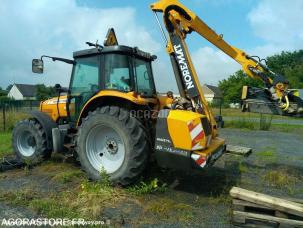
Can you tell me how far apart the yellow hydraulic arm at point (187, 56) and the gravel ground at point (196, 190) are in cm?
129

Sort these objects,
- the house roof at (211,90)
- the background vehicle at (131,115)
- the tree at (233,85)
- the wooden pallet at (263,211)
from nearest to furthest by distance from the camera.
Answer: the wooden pallet at (263,211), the background vehicle at (131,115), the tree at (233,85), the house roof at (211,90)

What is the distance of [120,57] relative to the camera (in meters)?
6.20

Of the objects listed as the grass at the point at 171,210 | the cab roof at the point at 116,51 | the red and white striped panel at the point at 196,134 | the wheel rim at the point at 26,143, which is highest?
the cab roof at the point at 116,51

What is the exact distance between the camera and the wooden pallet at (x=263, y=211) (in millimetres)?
4072

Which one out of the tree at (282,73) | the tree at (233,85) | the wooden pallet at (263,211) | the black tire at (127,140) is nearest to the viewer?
the wooden pallet at (263,211)

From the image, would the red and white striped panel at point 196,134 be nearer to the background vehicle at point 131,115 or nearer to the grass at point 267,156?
the background vehicle at point 131,115

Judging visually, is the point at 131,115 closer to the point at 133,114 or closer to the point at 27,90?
the point at 133,114

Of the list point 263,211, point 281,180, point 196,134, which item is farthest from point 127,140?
point 281,180

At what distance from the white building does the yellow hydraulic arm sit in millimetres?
75394

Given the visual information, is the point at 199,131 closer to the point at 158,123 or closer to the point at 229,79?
the point at 158,123

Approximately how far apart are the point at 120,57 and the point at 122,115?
1264mm

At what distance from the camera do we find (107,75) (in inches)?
246

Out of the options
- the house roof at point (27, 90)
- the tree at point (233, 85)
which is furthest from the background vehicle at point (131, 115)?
the house roof at point (27, 90)

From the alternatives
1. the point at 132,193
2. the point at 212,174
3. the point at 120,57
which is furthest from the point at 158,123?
the point at 212,174
